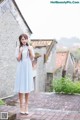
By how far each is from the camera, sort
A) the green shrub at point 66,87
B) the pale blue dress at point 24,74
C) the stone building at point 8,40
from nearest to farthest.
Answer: the pale blue dress at point 24,74, the stone building at point 8,40, the green shrub at point 66,87

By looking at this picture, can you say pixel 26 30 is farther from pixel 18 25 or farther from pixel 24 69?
pixel 24 69

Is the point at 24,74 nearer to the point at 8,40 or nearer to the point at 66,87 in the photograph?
the point at 8,40

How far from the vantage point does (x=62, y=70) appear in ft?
81.9

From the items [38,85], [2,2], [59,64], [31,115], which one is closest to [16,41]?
[2,2]

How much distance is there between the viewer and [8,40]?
15438 millimetres

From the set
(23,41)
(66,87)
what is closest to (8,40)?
(66,87)

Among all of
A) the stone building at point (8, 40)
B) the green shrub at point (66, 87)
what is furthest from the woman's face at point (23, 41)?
the green shrub at point (66, 87)

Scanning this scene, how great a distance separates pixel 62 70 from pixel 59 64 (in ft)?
Answer: 6.98

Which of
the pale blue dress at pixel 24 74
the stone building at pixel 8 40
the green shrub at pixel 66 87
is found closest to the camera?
the pale blue dress at pixel 24 74

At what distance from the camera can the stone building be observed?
14797 millimetres

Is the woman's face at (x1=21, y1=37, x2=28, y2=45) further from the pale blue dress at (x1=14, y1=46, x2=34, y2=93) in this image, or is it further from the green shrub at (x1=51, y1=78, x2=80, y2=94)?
the green shrub at (x1=51, y1=78, x2=80, y2=94)

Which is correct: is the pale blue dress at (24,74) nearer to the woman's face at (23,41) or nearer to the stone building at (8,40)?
the woman's face at (23,41)

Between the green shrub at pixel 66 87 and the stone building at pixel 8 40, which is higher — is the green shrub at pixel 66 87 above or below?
below

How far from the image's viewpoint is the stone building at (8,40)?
1480cm
